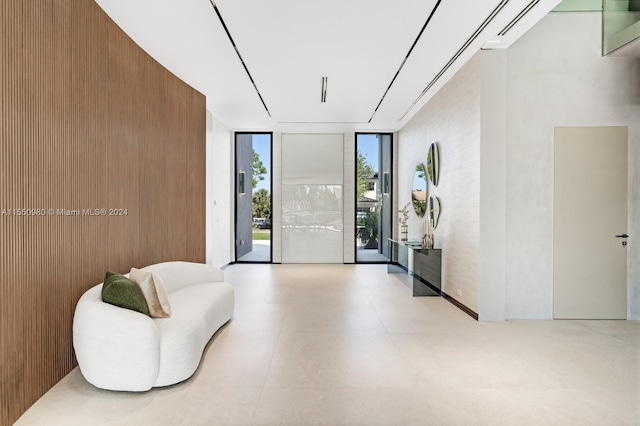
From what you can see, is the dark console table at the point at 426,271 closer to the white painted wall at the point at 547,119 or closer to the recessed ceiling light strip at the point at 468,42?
the white painted wall at the point at 547,119

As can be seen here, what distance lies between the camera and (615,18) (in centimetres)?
454

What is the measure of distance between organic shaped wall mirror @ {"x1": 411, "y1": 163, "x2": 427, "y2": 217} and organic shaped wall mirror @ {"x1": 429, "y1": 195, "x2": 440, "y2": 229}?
0.45 m

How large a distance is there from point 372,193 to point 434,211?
3381 millimetres

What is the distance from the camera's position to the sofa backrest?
13.7 ft

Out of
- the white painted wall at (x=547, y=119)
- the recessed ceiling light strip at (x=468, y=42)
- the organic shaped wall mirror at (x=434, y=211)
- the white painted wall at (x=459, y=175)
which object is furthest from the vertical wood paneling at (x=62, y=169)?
the white painted wall at (x=547, y=119)

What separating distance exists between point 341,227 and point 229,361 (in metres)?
6.10

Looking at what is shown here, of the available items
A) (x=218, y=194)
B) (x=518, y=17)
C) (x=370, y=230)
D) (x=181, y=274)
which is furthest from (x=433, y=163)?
(x=218, y=194)

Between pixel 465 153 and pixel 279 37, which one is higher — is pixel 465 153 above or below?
below

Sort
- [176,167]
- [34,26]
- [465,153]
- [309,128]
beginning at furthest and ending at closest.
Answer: [309,128] < [176,167] < [465,153] < [34,26]

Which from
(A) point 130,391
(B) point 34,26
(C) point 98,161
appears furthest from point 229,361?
(B) point 34,26

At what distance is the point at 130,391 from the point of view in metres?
2.74

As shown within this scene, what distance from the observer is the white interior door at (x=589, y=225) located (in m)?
4.46

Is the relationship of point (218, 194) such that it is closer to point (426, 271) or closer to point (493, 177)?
point (426, 271)

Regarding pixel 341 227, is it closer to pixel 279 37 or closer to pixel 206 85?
pixel 206 85
